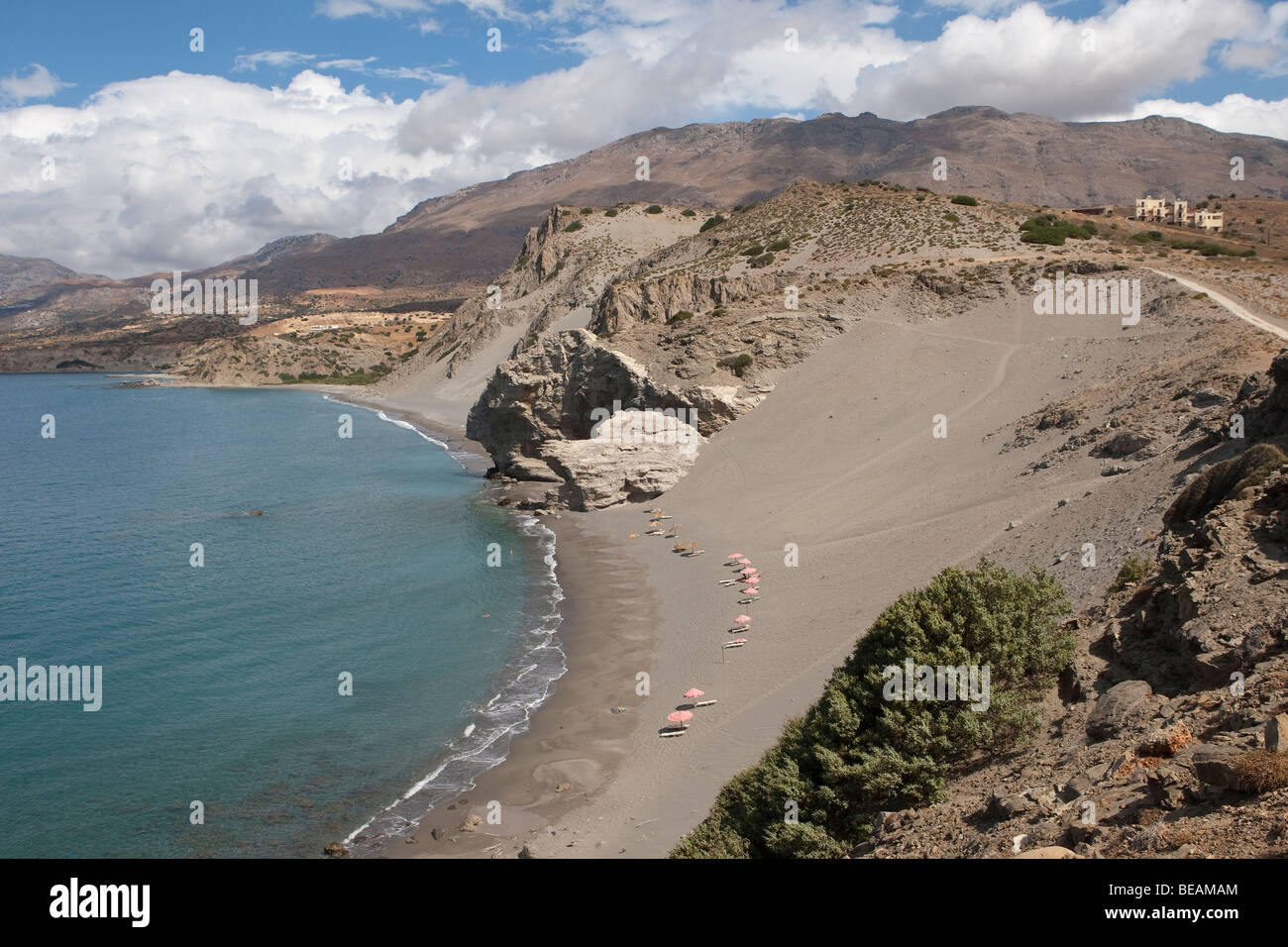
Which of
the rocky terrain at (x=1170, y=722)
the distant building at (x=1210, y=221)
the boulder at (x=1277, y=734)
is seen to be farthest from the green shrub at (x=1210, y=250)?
the boulder at (x=1277, y=734)

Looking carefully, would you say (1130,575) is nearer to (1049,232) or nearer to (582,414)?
(582,414)

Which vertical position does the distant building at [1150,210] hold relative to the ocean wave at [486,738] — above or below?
above

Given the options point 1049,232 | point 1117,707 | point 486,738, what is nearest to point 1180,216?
point 1049,232

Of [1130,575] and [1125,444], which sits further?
[1125,444]

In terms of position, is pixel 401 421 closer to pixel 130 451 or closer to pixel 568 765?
pixel 130 451

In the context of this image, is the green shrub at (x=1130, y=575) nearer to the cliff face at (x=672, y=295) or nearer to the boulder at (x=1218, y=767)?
the boulder at (x=1218, y=767)

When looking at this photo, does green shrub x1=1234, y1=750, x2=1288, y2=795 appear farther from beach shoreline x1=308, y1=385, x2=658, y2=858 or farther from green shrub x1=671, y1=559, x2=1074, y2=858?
beach shoreline x1=308, y1=385, x2=658, y2=858

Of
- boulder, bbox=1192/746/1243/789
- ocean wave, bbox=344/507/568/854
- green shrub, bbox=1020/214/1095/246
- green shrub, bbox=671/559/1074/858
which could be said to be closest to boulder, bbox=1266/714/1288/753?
boulder, bbox=1192/746/1243/789
